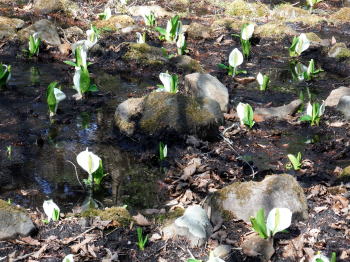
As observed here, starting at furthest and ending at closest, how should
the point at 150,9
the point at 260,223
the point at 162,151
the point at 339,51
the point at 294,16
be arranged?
the point at 294,16 → the point at 150,9 → the point at 339,51 → the point at 162,151 → the point at 260,223

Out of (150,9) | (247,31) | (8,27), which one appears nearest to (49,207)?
(247,31)

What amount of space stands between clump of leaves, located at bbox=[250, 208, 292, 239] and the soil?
0.16m

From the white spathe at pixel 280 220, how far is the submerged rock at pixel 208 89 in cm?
254

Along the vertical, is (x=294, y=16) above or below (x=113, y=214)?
below

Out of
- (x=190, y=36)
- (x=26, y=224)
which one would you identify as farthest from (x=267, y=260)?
(x=190, y=36)

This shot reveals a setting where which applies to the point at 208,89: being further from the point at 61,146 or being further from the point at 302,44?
the point at 302,44

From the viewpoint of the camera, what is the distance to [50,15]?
9875mm

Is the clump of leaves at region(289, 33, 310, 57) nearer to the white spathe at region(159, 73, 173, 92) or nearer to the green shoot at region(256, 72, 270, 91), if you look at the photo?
the green shoot at region(256, 72, 270, 91)

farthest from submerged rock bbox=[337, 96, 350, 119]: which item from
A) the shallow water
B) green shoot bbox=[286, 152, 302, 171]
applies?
the shallow water

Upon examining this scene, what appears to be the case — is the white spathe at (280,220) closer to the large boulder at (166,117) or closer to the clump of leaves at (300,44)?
the large boulder at (166,117)

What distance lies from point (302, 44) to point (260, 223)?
486 centimetres

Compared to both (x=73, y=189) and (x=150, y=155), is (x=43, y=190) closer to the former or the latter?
(x=73, y=189)

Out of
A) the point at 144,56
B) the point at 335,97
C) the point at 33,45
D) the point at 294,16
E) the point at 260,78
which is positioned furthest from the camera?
the point at 294,16

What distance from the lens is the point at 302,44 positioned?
7.40 m
